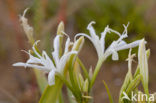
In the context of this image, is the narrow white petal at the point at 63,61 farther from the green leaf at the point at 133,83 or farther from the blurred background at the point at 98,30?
the blurred background at the point at 98,30

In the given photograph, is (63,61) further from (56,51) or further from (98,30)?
(98,30)

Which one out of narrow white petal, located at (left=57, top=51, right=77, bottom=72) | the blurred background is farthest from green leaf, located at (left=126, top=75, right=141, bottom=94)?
the blurred background

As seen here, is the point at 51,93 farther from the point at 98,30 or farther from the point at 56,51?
the point at 98,30

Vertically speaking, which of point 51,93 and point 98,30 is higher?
point 98,30

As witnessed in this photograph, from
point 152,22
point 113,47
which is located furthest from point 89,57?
point 113,47

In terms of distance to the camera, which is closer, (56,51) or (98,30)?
(56,51)

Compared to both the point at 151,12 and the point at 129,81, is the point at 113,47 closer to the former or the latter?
the point at 129,81

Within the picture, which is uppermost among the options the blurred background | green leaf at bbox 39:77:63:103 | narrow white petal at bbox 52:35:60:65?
the blurred background

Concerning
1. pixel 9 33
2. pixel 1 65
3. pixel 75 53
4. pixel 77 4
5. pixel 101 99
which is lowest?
pixel 101 99

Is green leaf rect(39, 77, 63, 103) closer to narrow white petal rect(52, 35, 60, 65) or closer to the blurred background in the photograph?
narrow white petal rect(52, 35, 60, 65)

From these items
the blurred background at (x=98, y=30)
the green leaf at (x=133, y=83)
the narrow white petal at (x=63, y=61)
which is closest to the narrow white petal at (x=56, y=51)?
the narrow white petal at (x=63, y=61)

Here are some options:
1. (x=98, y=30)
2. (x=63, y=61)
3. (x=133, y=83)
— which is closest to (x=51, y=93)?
(x=63, y=61)
